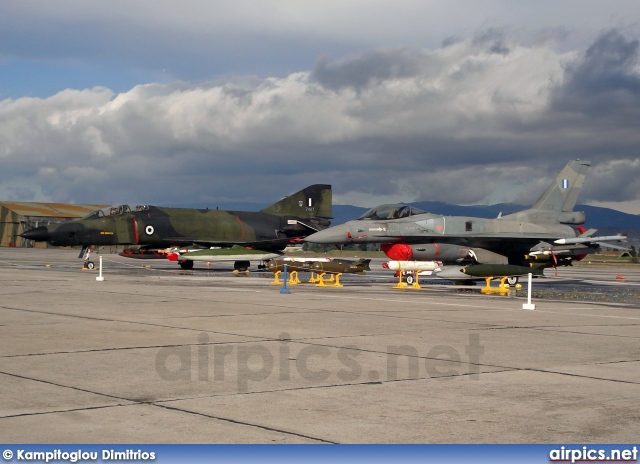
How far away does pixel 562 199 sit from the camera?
32.7 metres

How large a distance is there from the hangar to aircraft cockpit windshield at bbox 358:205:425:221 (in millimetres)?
67428

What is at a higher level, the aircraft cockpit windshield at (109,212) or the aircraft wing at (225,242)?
the aircraft cockpit windshield at (109,212)

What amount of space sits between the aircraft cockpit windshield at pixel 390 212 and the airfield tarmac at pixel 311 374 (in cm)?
1172

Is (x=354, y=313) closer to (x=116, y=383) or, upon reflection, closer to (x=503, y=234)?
(x=116, y=383)

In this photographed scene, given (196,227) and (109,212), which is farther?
(196,227)

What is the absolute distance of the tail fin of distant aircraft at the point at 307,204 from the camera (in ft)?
143

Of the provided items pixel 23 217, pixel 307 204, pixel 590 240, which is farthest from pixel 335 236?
pixel 23 217

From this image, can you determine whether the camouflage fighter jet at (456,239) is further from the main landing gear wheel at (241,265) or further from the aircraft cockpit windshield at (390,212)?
the main landing gear wheel at (241,265)

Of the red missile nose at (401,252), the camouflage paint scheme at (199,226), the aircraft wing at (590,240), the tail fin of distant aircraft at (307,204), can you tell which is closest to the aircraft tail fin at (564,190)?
the aircraft wing at (590,240)

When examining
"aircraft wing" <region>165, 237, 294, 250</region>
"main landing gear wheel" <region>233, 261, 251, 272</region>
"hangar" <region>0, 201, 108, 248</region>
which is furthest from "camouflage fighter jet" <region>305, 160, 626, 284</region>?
"hangar" <region>0, 201, 108, 248</region>

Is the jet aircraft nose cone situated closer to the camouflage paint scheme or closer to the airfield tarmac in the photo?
the camouflage paint scheme

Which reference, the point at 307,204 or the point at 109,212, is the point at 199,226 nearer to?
the point at 109,212

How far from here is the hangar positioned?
9375 centimetres

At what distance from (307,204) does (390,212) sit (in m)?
14.9
